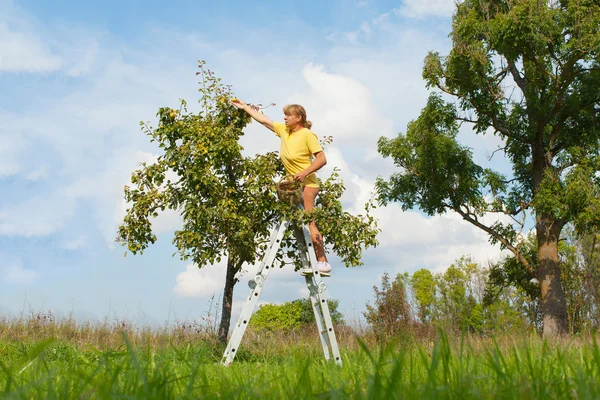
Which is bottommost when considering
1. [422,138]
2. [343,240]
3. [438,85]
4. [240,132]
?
[343,240]

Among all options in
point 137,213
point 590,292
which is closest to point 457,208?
point 590,292

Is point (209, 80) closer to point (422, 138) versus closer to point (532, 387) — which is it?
point (532, 387)

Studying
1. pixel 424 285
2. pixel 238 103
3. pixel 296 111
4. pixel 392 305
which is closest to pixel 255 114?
pixel 238 103

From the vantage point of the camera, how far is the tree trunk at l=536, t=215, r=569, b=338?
16.7 metres

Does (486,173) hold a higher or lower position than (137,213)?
higher

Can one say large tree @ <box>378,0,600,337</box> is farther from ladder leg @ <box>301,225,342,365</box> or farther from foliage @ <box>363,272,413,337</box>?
ladder leg @ <box>301,225,342,365</box>

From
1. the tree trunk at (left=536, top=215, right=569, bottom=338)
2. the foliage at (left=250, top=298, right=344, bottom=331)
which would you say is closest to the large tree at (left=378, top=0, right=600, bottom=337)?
the tree trunk at (left=536, top=215, right=569, bottom=338)

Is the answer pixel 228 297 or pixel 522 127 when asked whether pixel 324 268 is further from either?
pixel 522 127

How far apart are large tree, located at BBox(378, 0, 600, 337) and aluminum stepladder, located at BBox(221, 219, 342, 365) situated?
10211 mm

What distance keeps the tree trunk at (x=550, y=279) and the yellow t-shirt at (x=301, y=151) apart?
11.7 metres

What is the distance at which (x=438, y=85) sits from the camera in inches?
A: 687

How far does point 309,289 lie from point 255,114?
2.81 m

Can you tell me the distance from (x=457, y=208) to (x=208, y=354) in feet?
38.5

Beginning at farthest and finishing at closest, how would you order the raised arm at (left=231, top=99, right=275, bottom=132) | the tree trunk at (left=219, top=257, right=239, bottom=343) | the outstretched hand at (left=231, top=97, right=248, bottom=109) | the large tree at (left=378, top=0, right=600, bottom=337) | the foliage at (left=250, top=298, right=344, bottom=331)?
the foliage at (left=250, top=298, right=344, bottom=331) < the large tree at (left=378, top=0, right=600, bottom=337) < the tree trunk at (left=219, top=257, right=239, bottom=343) < the outstretched hand at (left=231, top=97, right=248, bottom=109) < the raised arm at (left=231, top=99, right=275, bottom=132)
